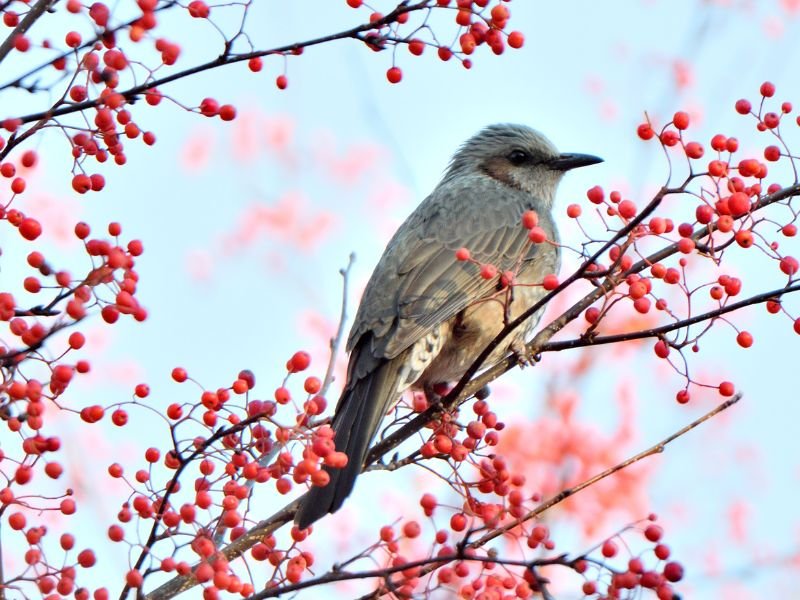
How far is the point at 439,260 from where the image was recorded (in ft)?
15.7

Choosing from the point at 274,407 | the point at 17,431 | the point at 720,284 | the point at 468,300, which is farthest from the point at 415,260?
the point at 17,431

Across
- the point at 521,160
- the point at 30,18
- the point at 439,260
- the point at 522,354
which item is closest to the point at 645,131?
the point at 522,354

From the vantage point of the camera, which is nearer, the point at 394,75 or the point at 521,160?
the point at 394,75

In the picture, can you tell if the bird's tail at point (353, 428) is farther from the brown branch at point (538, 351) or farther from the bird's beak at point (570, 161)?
the bird's beak at point (570, 161)

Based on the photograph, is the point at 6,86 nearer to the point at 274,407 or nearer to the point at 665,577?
the point at 274,407

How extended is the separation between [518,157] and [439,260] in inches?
60.6

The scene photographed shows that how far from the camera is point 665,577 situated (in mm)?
2061

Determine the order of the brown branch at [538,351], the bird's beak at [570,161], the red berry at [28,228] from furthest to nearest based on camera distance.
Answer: the bird's beak at [570,161] < the brown branch at [538,351] < the red berry at [28,228]

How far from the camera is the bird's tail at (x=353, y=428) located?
2920 millimetres

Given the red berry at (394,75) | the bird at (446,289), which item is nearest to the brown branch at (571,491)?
the bird at (446,289)

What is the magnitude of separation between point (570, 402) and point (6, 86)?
516 centimetres

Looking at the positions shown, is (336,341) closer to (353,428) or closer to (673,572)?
(353,428)

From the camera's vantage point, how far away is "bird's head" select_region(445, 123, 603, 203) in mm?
5973

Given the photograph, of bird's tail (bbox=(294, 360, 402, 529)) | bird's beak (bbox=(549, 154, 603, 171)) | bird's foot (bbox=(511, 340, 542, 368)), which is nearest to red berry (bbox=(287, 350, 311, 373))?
bird's tail (bbox=(294, 360, 402, 529))
